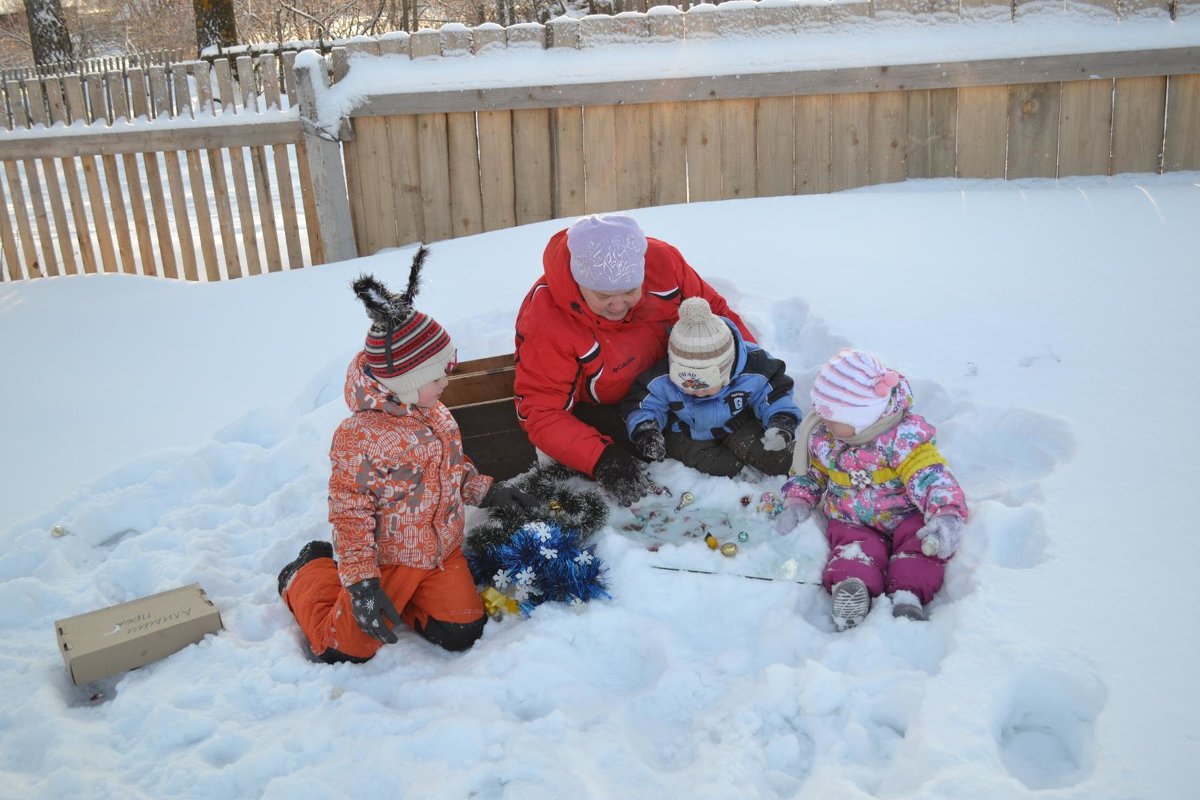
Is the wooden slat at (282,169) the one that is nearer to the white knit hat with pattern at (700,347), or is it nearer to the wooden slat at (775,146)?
the wooden slat at (775,146)

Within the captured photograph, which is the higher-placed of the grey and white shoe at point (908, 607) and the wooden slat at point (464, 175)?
the wooden slat at point (464, 175)

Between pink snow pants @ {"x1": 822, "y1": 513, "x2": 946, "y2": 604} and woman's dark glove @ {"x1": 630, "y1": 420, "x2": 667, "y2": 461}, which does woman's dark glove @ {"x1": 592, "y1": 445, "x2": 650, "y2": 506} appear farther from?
pink snow pants @ {"x1": 822, "y1": 513, "x2": 946, "y2": 604}

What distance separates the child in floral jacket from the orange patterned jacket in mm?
1167

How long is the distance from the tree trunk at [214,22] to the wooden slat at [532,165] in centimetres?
886

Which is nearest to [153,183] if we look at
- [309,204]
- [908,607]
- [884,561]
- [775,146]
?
[309,204]

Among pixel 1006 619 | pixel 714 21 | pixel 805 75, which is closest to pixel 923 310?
pixel 1006 619

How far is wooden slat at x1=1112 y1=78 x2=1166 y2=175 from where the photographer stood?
18.0 ft

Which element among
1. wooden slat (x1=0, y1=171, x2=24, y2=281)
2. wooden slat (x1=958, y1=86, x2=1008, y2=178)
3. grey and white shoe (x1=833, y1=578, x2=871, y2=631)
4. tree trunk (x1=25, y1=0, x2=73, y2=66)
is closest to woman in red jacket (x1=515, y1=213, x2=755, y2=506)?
grey and white shoe (x1=833, y1=578, x2=871, y2=631)

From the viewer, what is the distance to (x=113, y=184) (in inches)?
258

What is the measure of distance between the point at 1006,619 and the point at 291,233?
541 cm

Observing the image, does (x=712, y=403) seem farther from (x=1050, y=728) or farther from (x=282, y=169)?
(x=282, y=169)

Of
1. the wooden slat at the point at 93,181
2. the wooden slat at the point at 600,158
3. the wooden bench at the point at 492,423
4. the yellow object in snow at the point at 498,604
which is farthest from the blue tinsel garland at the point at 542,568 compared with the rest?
the wooden slat at the point at 93,181

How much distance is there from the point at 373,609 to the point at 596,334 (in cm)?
146

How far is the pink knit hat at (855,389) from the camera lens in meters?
2.89
